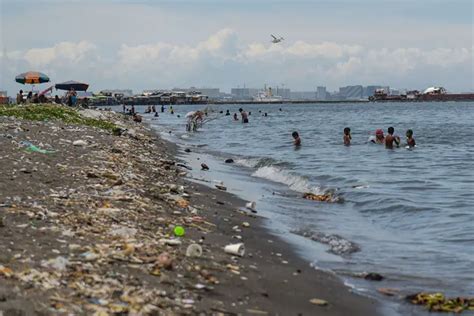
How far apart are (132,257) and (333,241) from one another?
461 cm

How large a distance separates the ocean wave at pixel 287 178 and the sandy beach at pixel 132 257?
578cm

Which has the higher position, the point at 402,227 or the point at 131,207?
the point at 131,207

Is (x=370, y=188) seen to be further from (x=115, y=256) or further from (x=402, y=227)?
(x=115, y=256)

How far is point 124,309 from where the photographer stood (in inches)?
229

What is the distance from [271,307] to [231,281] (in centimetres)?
76

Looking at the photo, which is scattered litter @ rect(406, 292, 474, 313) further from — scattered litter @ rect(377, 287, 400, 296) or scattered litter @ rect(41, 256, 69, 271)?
scattered litter @ rect(41, 256, 69, 271)

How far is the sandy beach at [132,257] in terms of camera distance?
6.10 meters

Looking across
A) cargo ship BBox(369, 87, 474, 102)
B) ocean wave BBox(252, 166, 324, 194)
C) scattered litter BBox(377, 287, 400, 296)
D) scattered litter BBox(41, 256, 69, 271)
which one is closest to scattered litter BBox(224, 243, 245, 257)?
scattered litter BBox(377, 287, 400, 296)

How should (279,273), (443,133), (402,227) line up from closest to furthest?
(279,273), (402,227), (443,133)

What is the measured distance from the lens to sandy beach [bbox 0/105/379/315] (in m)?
6.10

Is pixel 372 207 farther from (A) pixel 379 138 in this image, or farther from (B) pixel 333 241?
(A) pixel 379 138

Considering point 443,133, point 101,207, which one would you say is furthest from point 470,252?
point 443,133

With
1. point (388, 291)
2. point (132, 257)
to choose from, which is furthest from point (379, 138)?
point (132, 257)

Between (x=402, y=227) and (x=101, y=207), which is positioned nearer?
(x=101, y=207)
